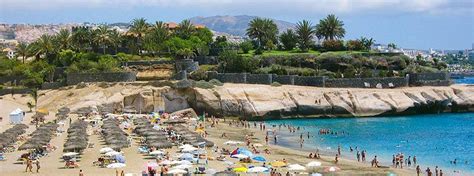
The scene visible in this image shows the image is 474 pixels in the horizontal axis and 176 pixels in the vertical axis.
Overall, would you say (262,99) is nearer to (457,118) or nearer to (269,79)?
(269,79)

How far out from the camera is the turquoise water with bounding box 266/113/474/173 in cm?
4341

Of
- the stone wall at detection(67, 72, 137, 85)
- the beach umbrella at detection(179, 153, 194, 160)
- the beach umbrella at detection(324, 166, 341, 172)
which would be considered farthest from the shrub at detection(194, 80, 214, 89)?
the beach umbrella at detection(324, 166, 341, 172)

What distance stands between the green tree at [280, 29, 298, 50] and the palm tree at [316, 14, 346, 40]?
4005mm

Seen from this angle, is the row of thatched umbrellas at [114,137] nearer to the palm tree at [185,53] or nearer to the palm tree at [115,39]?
the palm tree at [185,53]

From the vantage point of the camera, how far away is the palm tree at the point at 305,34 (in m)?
97.0

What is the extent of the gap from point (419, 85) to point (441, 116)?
553cm

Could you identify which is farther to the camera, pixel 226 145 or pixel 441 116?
pixel 441 116

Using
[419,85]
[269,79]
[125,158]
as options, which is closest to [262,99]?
[269,79]

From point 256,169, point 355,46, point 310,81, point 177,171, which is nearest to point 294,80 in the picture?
point 310,81

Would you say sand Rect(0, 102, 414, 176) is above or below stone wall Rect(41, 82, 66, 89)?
below

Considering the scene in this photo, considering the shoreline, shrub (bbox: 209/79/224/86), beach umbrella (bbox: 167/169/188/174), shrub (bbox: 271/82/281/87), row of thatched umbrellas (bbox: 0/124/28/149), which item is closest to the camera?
beach umbrella (bbox: 167/169/188/174)

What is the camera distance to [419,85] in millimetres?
77500

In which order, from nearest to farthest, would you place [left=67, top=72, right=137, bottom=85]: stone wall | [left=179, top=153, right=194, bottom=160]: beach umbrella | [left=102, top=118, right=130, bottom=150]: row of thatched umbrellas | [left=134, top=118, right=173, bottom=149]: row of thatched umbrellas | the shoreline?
[left=179, top=153, right=194, bottom=160]: beach umbrella → the shoreline → [left=102, top=118, right=130, bottom=150]: row of thatched umbrellas → [left=134, top=118, right=173, bottom=149]: row of thatched umbrellas → [left=67, top=72, right=137, bottom=85]: stone wall

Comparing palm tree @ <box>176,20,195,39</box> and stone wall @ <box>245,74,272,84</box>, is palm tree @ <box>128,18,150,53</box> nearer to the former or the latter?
palm tree @ <box>176,20,195,39</box>
